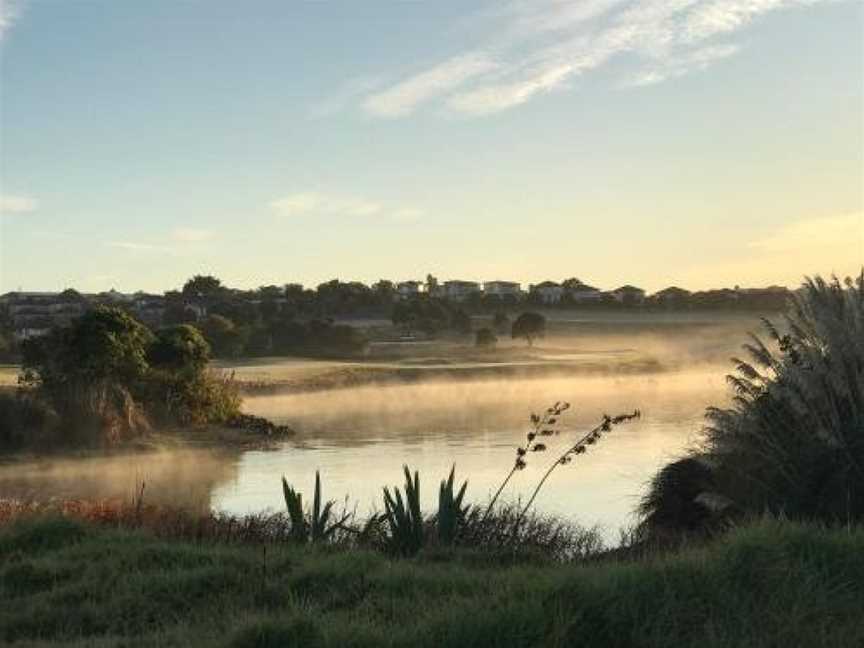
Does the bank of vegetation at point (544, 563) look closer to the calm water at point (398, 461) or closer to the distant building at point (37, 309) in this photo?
the calm water at point (398, 461)

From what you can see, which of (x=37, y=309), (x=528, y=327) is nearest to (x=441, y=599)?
(x=528, y=327)

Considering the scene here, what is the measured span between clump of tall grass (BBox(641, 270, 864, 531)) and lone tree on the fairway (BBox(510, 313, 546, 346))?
8887cm

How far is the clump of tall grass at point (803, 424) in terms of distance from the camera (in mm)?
9969

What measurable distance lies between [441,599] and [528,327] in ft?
306

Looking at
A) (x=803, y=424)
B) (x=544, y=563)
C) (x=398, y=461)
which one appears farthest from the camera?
(x=398, y=461)

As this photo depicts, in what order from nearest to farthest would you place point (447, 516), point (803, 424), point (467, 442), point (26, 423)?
point (803, 424)
point (447, 516)
point (26, 423)
point (467, 442)

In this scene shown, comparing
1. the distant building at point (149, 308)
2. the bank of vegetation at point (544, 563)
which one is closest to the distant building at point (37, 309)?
the distant building at point (149, 308)

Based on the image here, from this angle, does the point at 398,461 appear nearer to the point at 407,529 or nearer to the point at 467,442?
the point at 467,442

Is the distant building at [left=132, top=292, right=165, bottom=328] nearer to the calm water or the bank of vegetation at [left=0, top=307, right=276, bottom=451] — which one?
the calm water

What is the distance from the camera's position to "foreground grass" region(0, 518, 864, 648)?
6.14 metres

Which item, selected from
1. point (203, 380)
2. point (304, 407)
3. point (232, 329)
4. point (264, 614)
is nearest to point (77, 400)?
point (203, 380)

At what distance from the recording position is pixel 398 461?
25.7 metres

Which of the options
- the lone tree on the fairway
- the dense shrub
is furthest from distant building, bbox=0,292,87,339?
the dense shrub

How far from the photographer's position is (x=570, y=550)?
37.5ft
